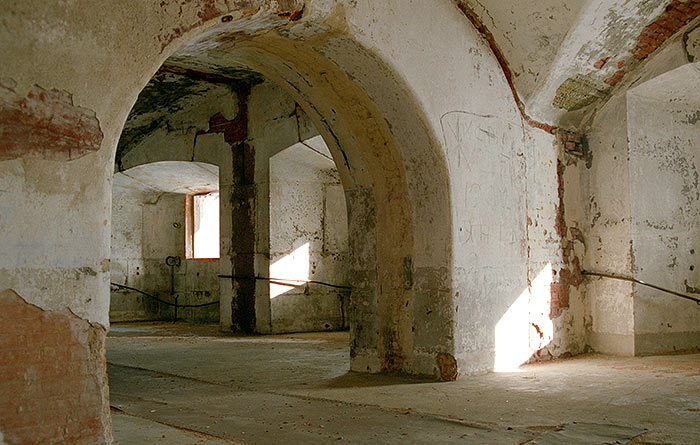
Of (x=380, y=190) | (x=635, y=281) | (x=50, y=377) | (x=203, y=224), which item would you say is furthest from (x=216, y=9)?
(x=203, y=224)

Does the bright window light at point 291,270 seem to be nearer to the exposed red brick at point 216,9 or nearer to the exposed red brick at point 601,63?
the exposed red brick at point 601,63

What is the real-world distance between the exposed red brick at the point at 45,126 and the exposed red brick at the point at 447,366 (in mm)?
2888

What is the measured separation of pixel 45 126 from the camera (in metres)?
2.59

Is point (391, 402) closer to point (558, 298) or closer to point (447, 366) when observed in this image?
point (447, 366)

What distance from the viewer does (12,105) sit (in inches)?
98.9

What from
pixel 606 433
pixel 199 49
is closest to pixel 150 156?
pixel 199 49

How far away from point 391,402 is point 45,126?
2494mm

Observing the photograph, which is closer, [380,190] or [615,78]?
[380,190]

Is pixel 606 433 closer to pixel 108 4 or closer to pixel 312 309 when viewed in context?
pixel 108 4

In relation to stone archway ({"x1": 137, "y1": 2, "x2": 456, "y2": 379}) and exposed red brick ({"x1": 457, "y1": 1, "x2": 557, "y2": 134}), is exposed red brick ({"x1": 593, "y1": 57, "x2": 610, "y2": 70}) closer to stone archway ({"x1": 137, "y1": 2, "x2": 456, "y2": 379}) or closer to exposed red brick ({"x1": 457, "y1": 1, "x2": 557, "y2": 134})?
exposed red brick ({"x1": 457, "y1": 1, "x2": 557, "y2": 134})

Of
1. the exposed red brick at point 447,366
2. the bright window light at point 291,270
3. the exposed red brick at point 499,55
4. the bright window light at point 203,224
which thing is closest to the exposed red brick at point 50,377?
the exposed red brick at point 447,366

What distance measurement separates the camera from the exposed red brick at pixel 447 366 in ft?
15.3

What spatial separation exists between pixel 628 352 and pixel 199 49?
172 inches

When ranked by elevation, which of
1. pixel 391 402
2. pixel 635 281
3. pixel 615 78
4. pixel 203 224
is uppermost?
pixel 615 78
